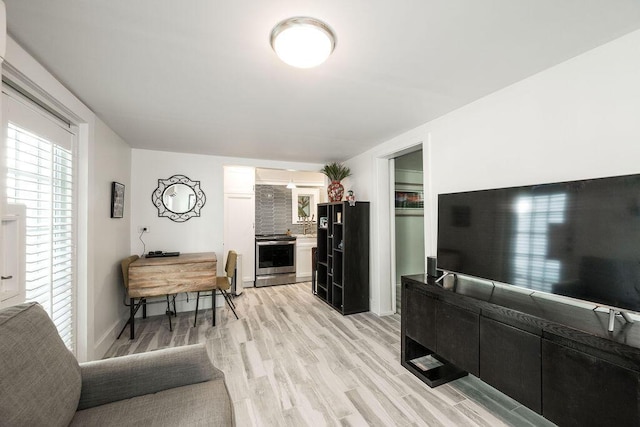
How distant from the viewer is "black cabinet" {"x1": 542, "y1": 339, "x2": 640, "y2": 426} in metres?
1.10

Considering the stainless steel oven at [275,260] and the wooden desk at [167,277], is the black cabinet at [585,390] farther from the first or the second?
the stainless steel oven at [275,260]

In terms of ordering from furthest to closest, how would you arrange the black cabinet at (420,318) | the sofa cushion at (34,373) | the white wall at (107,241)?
the white wall at (107,241) < the black cabinet at (420,318) < the sofa cushion at (34,373)

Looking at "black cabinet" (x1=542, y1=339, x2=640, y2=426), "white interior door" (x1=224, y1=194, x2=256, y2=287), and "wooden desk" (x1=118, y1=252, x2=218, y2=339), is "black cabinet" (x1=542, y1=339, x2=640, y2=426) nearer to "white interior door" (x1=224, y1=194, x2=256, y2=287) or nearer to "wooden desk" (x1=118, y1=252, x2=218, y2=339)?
"wooden desk" (x1=118, y1=252, x2=218, y2=339)

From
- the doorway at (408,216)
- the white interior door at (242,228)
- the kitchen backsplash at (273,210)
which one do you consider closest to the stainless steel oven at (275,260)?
the white interior door at (242,228)

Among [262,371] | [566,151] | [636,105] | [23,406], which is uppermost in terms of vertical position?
[636,105]

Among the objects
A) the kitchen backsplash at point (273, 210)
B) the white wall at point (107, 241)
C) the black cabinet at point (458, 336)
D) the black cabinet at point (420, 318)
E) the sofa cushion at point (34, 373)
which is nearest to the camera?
the sofa cushion at point (34, 373)

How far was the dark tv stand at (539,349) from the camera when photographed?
1.14m

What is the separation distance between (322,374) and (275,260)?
312 cm

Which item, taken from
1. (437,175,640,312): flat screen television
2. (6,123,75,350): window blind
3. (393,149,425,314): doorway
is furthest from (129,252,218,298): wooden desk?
(393,149,425,314): doorway

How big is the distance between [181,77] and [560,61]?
2.43 metres

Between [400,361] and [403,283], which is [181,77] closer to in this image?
[403,283]

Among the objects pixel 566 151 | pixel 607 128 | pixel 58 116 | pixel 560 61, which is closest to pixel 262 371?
pixel 58 116

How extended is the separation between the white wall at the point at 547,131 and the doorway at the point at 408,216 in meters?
1.58

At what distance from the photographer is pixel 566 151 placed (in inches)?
64.5
